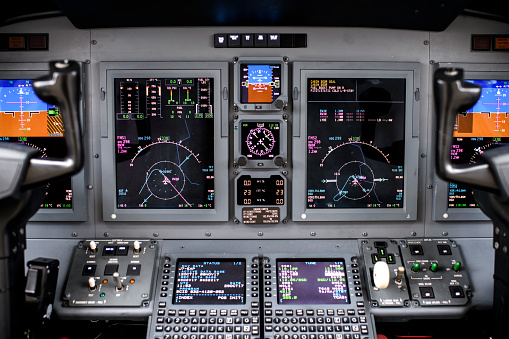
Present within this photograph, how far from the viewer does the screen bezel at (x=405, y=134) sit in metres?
2.77

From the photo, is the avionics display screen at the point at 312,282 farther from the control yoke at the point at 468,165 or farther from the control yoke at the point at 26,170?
the control yoke at the point at 26,170

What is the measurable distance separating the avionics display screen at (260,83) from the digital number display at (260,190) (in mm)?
455

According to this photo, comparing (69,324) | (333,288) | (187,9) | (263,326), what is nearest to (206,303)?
(263,326)

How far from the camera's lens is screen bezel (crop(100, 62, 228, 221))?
109 inches

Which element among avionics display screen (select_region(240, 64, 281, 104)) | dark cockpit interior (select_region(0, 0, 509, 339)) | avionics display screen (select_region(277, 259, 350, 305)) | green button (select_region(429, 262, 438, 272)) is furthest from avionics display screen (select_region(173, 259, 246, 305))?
green button (select_region(429, 262, 438, 272))

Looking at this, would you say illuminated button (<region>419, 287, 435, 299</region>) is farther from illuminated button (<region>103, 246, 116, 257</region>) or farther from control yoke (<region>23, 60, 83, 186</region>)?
control yoke (<region>23, 60, 83, 186</region>)

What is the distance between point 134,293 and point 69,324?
59 centimetres

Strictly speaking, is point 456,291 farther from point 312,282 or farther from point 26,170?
point 26,170

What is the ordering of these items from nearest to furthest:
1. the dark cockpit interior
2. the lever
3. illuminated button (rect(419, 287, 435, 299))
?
the lever
illuminated button (rect(419, 287, 435, 299))
the dark cockpit interior

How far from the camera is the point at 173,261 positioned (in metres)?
2.76

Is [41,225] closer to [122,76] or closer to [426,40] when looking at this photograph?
[122,76]

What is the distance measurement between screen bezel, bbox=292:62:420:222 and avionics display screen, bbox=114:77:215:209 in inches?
19.8

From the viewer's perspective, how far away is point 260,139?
2.80 m

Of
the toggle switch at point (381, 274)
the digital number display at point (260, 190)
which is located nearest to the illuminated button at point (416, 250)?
the toggle switch at point (381, 274)
